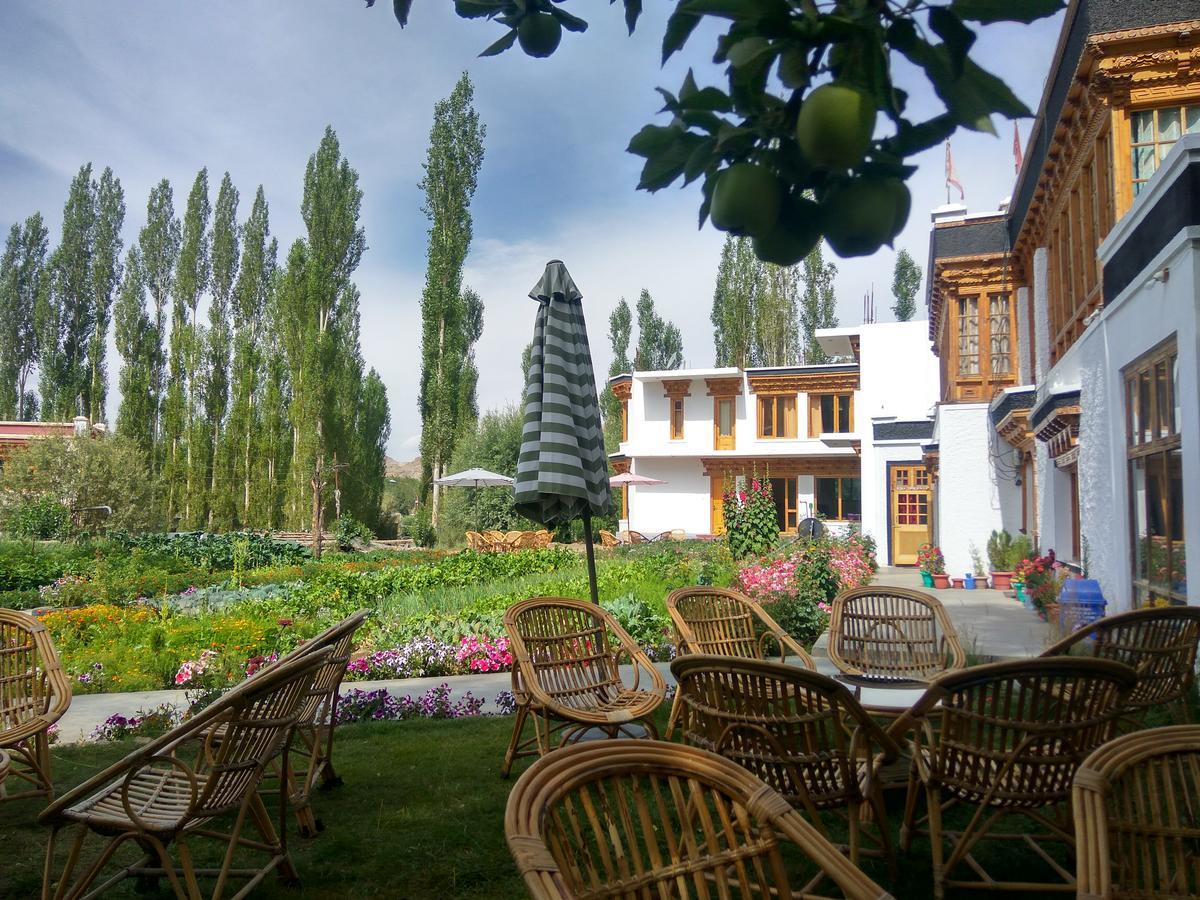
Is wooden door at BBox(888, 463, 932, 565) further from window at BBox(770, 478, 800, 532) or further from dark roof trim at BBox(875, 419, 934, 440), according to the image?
window at BBox(770, 478, 800, 532)

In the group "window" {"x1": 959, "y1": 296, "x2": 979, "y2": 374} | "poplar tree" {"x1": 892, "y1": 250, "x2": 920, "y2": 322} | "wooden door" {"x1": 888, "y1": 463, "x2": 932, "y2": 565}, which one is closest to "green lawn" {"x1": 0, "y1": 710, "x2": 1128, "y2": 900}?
"window" {"x1": 959, "y1": 296, "x2": 979, "y2": 374}

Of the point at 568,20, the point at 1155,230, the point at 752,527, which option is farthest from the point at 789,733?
the point at 752,527

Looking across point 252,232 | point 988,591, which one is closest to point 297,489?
point 252,232

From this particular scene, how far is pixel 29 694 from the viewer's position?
4078 millimetres

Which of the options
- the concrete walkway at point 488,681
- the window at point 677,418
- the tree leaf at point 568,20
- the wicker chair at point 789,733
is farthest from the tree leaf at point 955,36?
the window at point 677,418

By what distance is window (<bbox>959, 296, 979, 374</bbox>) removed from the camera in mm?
14688

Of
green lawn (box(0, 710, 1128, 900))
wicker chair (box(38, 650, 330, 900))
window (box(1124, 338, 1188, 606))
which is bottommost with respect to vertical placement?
green lawn (box(0, 710, 1128, 900))

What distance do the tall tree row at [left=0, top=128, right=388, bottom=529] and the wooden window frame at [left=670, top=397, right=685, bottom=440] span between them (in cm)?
680

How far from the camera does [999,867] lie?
10.2 feet

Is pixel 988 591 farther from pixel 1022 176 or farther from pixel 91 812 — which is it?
pixel 91 812

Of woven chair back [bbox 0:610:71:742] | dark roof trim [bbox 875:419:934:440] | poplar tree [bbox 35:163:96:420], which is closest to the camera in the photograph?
woven chair back [bbox 0:610:71:742]

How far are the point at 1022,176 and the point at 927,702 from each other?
11.7 meters

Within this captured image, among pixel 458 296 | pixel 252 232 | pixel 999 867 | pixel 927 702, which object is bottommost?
pixel 999 867

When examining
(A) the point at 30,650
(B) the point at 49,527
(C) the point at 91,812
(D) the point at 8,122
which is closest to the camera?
(C) the point at 91,812
